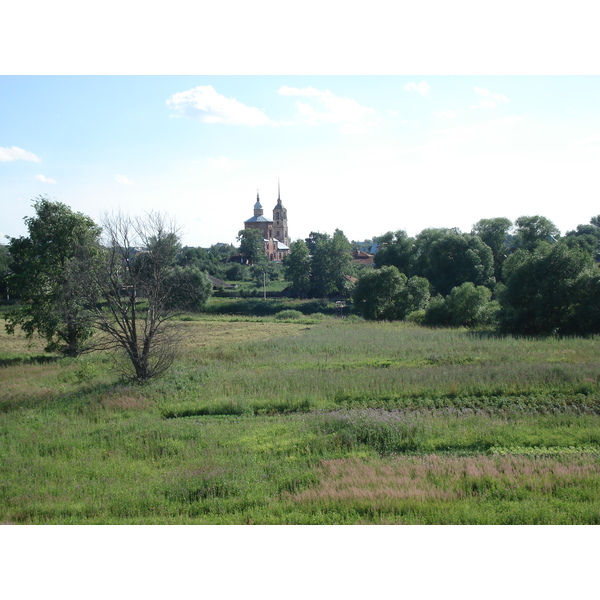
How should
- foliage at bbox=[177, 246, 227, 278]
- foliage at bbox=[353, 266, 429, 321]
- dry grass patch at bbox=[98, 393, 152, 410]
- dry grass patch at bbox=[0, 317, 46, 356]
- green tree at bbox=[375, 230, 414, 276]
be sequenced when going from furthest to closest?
foliage at bbox=[177, 246, 227, 278], green tree at bbox=[375, 230, 414, 276], foliage at bbox=[353, 266, 429, 321], dry grass patch at bbox=[0, 317, 46, 356], dry grass patch at bbox=[98, 393, 152, 410]

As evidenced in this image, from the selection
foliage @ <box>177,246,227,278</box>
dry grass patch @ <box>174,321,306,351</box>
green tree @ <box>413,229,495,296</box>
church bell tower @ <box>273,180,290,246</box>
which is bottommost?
dry grass patch @ <box>174,321,306,351</box>

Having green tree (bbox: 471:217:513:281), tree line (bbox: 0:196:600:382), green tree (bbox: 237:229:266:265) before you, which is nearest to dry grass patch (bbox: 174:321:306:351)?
tree line (bbox: 0:196:600:382)

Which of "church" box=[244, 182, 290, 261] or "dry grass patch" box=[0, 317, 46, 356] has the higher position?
"church" box=[244, 182, 290, 261]

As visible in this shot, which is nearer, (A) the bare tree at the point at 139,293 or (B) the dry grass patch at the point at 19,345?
(A) the bare tree at the point at 139,293

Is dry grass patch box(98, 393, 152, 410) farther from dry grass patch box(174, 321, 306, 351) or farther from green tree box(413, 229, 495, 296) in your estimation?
green tree box(413, 229, 495, 296)

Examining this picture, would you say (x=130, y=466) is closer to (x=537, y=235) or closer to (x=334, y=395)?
(x=334, y=395)

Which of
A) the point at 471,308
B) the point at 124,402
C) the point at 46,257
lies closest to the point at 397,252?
→ the point at 471,308

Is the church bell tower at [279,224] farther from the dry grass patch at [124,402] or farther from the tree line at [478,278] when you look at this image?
the dry grass patch at [124,402]

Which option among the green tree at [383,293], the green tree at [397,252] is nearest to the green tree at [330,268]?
the green tree at [397,252]

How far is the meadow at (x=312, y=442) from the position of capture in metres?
7.33

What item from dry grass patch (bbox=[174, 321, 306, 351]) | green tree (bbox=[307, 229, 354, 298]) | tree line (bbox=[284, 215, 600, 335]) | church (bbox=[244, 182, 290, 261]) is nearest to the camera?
tree line (bbox=[284, 215, 600, 335])

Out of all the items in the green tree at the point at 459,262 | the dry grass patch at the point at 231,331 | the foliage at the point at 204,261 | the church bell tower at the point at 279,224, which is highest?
the church bell tower at the point at 279,224

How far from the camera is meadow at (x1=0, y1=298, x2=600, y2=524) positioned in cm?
733

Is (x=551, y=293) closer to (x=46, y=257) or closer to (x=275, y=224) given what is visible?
(x=46, y=257)
